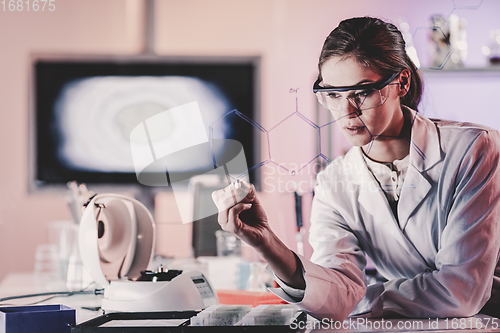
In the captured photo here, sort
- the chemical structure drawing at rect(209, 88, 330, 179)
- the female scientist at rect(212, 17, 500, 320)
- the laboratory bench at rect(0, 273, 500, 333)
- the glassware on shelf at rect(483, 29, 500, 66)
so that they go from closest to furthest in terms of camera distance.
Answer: the laboratory bench at rect(0, 273, 500, 333), the female scientist at rect(212, 17, 500, 320), the chemical structure drawing at rect(209, 88, 330, 179), the glassware on shelf at rect(483, 29, 500, 66)

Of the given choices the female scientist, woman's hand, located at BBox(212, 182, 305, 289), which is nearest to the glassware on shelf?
the female scientist

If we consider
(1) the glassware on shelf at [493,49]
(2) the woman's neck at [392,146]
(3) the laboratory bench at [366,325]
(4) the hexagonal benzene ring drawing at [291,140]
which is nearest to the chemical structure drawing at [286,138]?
(4) the hexagonal benzene ring drawing at [291,140]

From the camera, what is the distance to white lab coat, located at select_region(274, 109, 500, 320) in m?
0.90

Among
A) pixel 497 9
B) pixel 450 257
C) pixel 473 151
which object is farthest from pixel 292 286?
pixel 497 9

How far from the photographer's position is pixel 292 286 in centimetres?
87

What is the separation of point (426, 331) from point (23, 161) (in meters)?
1.30

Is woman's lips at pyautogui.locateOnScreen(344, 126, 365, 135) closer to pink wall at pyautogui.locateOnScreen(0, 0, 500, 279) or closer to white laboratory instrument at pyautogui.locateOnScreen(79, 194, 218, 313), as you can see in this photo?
pink wall at pyautogui.locateOnScreen(0, 0, 500, 279)

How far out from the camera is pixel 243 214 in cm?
84

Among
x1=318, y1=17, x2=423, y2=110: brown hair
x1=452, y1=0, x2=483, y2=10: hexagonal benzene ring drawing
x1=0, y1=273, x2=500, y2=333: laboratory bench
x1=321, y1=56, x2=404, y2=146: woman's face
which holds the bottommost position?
x1=0, y1=273, x2=500, y2=333: laboratory bench

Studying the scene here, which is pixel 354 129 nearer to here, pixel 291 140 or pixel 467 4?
pixel 291 140

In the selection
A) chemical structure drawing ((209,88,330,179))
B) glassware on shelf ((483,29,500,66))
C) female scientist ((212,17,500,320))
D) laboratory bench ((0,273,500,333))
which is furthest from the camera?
glassware on shelf ((483,29,500,66))

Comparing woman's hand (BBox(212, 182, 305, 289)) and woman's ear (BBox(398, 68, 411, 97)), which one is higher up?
woman's ear (BBox(398, 68, 411, 97))

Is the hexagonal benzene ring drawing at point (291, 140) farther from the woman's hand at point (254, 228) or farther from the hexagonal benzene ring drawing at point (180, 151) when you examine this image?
the woman's hand at point (254, 228)

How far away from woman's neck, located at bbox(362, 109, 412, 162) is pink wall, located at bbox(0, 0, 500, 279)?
0.44 ft
